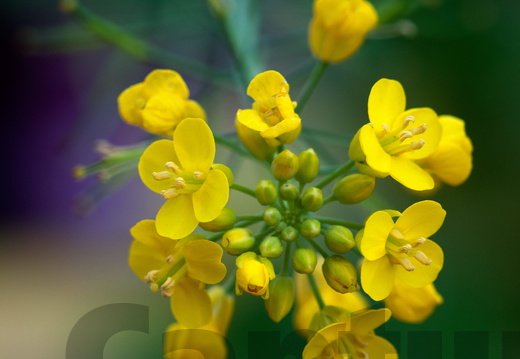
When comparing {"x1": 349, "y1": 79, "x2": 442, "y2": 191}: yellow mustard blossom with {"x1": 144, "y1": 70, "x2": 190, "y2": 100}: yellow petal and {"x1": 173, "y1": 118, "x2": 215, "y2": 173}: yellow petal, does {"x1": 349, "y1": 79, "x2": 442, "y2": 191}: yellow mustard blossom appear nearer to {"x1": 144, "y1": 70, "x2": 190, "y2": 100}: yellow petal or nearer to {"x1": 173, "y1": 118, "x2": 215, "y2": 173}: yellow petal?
{"x1": 173, "y1": 118, "x2": 215, "y2": 173}: yellow petal

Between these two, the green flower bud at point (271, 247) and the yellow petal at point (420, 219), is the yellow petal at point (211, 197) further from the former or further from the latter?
the yellow petal at point (420, 219)

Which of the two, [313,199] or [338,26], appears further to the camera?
[338,26]

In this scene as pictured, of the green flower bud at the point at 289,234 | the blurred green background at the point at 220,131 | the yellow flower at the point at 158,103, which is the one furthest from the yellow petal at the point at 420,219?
the blurred green background at the point at 220,131

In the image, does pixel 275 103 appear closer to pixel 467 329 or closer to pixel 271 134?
pixel 271 134

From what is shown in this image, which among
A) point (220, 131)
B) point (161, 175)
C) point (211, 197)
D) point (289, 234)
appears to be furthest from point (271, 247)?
point (220, 131)

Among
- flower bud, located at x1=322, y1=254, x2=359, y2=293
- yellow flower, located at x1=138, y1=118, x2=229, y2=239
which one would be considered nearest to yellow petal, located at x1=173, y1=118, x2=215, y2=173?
yellow flower, located at x1=138, y1=118, x2=229, y2=239

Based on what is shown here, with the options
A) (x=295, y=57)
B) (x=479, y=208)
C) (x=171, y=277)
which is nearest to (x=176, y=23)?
(x=295, y=57)

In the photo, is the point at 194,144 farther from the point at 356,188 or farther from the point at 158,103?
the point at 356,188
